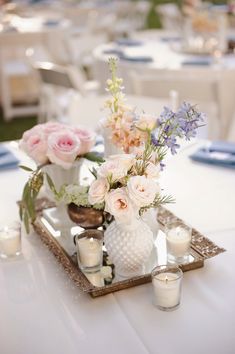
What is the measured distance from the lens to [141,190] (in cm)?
116

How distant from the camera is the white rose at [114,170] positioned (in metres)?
1.17

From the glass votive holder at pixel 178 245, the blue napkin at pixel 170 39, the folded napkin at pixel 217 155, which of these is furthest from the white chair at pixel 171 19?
the glass votive holder at pixel 178 245

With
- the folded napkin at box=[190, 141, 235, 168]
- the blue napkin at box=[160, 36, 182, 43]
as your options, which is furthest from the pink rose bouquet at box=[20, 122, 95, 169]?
the blue napkin at box=[160, 36, 182, 43]

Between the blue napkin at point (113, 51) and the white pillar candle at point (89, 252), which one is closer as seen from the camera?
the white pillar candle at point (89, 252)

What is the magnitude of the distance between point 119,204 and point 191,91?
2145mm

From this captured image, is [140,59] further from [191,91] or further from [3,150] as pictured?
[3,150]

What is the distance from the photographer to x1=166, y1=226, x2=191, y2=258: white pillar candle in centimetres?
135

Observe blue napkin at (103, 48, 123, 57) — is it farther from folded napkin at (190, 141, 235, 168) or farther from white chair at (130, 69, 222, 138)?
folded napkin at (190, 141, 235, 168)

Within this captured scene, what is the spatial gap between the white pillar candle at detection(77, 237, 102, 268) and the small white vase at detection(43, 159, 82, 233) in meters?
0.24

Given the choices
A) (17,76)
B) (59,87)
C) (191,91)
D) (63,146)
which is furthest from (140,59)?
(63,146)

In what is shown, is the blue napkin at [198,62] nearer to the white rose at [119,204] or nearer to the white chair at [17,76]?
the white chair at [17,76]

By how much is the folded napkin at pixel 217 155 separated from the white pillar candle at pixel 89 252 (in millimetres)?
834

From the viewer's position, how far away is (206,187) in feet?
6.06

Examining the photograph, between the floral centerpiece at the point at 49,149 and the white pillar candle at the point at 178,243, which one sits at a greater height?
the floral centerpiece at the point at 49,149
